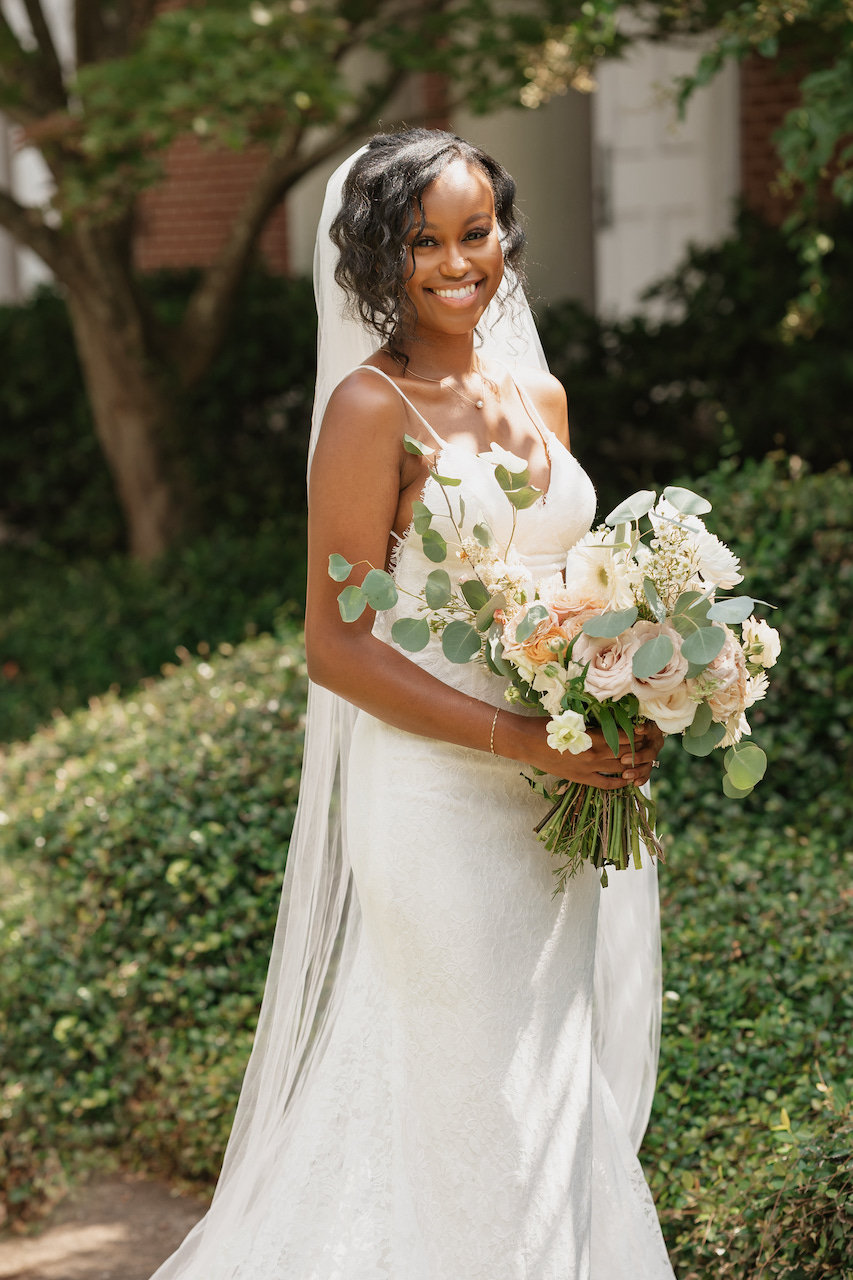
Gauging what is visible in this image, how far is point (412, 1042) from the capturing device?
246 centimetres

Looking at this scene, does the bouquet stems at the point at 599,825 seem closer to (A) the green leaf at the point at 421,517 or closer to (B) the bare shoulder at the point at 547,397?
(A) the green leaf at the point at 421,517

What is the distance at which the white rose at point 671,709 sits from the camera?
2127 mm

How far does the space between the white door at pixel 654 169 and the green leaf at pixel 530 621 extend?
6046 millimetres

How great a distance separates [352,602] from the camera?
2.18 metres

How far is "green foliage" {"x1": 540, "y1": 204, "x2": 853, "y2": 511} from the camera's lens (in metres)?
6.52

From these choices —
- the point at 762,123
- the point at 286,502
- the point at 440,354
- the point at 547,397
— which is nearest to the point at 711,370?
the point at 762,123

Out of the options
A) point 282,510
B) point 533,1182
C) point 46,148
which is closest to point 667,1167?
point 533,1182

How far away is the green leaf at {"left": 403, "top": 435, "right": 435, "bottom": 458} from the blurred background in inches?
25.7

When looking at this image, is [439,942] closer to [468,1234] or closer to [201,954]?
[468,1234]

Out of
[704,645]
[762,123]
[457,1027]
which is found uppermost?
[762,123]

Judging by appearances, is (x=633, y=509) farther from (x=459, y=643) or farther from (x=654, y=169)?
(x=654, y=169)

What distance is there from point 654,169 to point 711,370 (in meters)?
1.91

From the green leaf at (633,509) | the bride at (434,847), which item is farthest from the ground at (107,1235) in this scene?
the green leaf at (633,509)

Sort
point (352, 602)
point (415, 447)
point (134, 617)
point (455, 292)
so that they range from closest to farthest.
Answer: point (352, 602) → point (415, 447) → point (455, 292) → point (134, 617)
